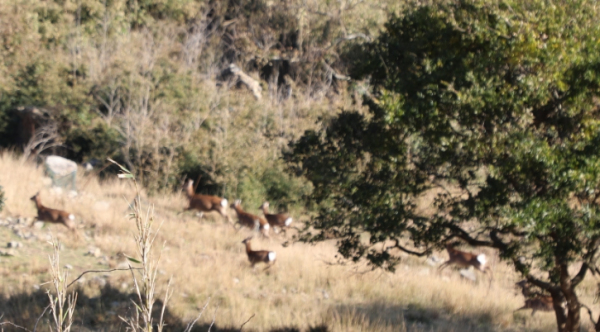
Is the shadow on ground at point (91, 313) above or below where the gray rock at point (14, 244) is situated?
below

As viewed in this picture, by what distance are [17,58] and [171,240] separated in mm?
12596

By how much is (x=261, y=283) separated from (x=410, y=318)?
3.19m

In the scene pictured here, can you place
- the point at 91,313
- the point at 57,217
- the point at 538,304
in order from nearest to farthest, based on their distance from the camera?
the point at 91,313, the point at 538,304, the point at 57,217

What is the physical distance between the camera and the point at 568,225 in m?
5.50

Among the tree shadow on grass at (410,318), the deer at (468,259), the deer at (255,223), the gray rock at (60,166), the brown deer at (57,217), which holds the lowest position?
the tree shadow on grass at (410,318)

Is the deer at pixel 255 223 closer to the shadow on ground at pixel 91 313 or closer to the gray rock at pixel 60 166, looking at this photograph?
the shadow on ground at pixel 91 313

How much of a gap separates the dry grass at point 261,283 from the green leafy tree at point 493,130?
221 cm

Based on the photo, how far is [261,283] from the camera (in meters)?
12.5

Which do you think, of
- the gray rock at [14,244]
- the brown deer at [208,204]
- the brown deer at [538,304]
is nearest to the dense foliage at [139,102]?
the brown deer at [208,204]

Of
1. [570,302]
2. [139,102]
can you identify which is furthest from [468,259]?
[139,102]

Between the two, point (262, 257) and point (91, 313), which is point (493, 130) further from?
point (262, 257)

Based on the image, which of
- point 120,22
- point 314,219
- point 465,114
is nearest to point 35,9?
point 120,22

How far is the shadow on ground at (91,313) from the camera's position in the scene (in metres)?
8.86

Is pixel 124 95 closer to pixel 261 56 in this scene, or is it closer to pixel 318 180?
pixel 261 56
